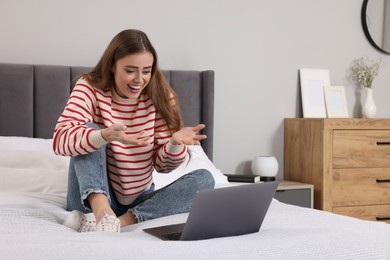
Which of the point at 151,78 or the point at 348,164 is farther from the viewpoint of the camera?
the point at 348,164

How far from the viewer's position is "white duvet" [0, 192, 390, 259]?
123 centimetres

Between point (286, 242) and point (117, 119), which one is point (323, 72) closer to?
point (117, 119)

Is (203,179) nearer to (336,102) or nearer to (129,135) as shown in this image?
(129,135)

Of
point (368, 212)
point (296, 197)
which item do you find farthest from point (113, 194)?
point (368, 212)

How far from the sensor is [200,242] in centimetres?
134

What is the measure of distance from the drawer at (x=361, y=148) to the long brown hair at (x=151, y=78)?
1.50 m

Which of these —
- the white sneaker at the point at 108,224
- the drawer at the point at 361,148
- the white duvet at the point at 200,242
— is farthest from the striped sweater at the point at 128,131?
the drawer at the point at 361,148

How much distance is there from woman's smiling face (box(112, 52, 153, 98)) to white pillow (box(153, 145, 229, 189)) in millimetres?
607

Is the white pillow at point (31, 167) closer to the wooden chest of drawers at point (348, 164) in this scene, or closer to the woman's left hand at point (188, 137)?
the woman's left hand at point (188, 137)

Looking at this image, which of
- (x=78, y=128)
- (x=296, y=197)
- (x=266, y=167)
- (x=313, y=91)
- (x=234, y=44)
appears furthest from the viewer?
(x=313, y=91)

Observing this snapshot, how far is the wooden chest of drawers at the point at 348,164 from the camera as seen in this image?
332 centimetres

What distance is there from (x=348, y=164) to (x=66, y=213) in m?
1.93

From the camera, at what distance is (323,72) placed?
3.75 metres

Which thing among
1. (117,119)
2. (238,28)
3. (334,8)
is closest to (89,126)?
(117,119)
